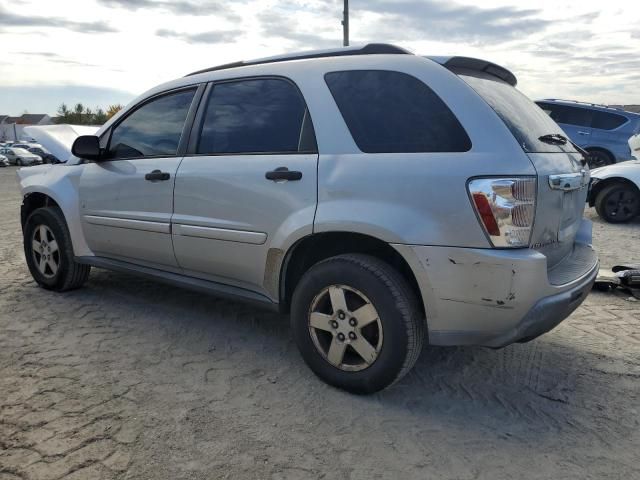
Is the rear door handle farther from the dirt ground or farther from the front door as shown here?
the dirt ground

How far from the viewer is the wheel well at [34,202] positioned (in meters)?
4.67

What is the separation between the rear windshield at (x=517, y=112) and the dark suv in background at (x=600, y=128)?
11.3 metres

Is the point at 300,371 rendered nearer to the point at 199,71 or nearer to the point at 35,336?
the point at 35,336

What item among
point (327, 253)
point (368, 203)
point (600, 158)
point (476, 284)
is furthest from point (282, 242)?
point (600, 158)

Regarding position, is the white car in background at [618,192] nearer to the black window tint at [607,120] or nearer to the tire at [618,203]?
the tire at [618,203]

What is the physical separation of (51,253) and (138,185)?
4.51 feet

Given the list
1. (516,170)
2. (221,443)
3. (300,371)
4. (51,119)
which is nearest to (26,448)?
(221,443)

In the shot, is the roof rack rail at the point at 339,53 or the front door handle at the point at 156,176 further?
the front door handle at the point at 156,176

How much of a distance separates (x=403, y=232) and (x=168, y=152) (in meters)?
1.91

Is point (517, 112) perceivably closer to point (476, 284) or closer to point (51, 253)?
point (476, 284)

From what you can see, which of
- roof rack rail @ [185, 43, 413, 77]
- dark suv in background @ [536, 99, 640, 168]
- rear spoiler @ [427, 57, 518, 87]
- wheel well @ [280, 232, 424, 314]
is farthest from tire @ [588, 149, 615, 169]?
wheel well @ [280, 232, 424, 314]

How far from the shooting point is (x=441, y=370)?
327cm

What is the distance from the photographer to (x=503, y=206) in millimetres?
2445

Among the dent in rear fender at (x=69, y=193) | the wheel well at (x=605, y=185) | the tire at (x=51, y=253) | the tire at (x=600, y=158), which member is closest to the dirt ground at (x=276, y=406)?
the tire at (x=51, y=253)
